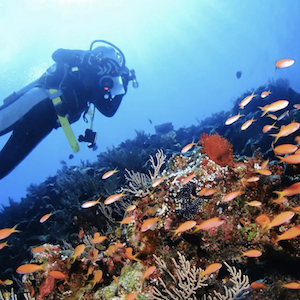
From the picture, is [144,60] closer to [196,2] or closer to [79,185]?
[196,2]

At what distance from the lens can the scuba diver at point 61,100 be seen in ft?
20.3

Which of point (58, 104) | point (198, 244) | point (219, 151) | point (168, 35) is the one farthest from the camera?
point (168, 35)

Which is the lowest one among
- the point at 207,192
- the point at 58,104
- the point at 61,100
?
the point at 207,192

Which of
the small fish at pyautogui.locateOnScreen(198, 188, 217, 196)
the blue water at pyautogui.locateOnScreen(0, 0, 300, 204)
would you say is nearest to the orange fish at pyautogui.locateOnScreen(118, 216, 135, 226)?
the small fish at pyautogui.locateOnScreen(198, 188, 217, 196)

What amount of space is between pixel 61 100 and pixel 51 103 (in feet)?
1.31

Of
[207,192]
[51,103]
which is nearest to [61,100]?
[51,103]

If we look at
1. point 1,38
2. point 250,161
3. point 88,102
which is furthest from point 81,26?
point 250,161

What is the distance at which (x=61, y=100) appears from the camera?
636 centimetres

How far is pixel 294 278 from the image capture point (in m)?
3.04

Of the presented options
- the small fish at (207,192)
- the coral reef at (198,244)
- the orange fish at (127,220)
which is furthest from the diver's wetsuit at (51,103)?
the small fish at (207,192)

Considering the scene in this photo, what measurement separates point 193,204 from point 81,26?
76774 mm

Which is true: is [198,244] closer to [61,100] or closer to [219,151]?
[219,151]

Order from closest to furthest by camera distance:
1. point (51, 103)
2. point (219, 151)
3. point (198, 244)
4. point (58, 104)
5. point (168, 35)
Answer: point (198, 244), point (219, 151), point (58, 104), point (51, 103), point (168, 35)

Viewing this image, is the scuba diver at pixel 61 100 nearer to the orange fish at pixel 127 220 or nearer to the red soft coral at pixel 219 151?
the orange fish at pixel 127 220
